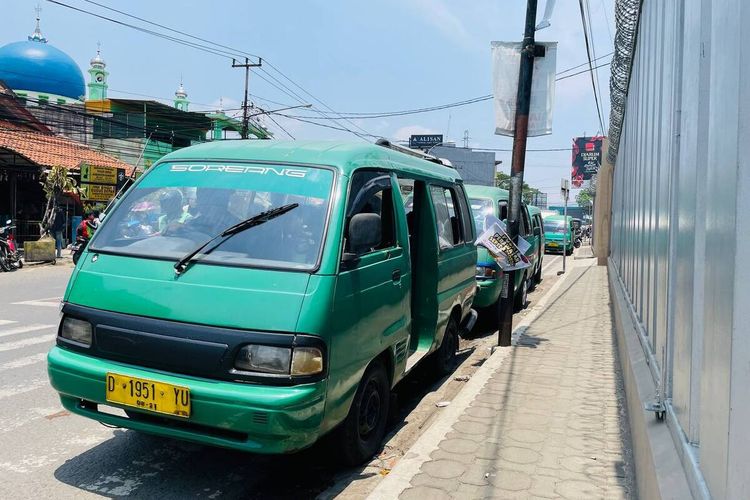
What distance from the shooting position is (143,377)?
3213 mm

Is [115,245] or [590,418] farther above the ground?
[115,245]

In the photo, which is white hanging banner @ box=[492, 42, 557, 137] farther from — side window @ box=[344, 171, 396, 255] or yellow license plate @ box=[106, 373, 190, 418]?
yellow license plate @ box=[106, 373, 190, 418]

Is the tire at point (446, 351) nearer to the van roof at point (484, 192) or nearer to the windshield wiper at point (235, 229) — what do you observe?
the windshield wiper at point (235, 229)

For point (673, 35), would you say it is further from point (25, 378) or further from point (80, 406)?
point (25, 378)

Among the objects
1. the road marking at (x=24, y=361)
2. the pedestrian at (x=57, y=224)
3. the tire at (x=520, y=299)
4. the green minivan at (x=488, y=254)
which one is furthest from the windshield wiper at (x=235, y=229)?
the pedestrian at (x=57, y=224)

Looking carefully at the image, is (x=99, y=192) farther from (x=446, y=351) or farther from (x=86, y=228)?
(x=446, y=351)

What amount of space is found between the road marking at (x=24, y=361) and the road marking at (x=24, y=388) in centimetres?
60

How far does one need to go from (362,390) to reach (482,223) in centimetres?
624

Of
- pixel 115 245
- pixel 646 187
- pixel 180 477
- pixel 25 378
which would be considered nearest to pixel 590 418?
pixel 646 187

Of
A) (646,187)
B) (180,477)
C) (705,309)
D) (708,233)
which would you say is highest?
(646,187)

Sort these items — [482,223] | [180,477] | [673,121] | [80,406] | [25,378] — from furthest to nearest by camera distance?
[482,223]
[25,378]
[180,477]
[80,406]
[673,121]

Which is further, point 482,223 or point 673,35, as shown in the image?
point 482,223

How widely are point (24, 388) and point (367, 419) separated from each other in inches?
127

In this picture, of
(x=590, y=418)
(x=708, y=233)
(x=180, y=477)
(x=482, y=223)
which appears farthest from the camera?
(x=482, y=223)
